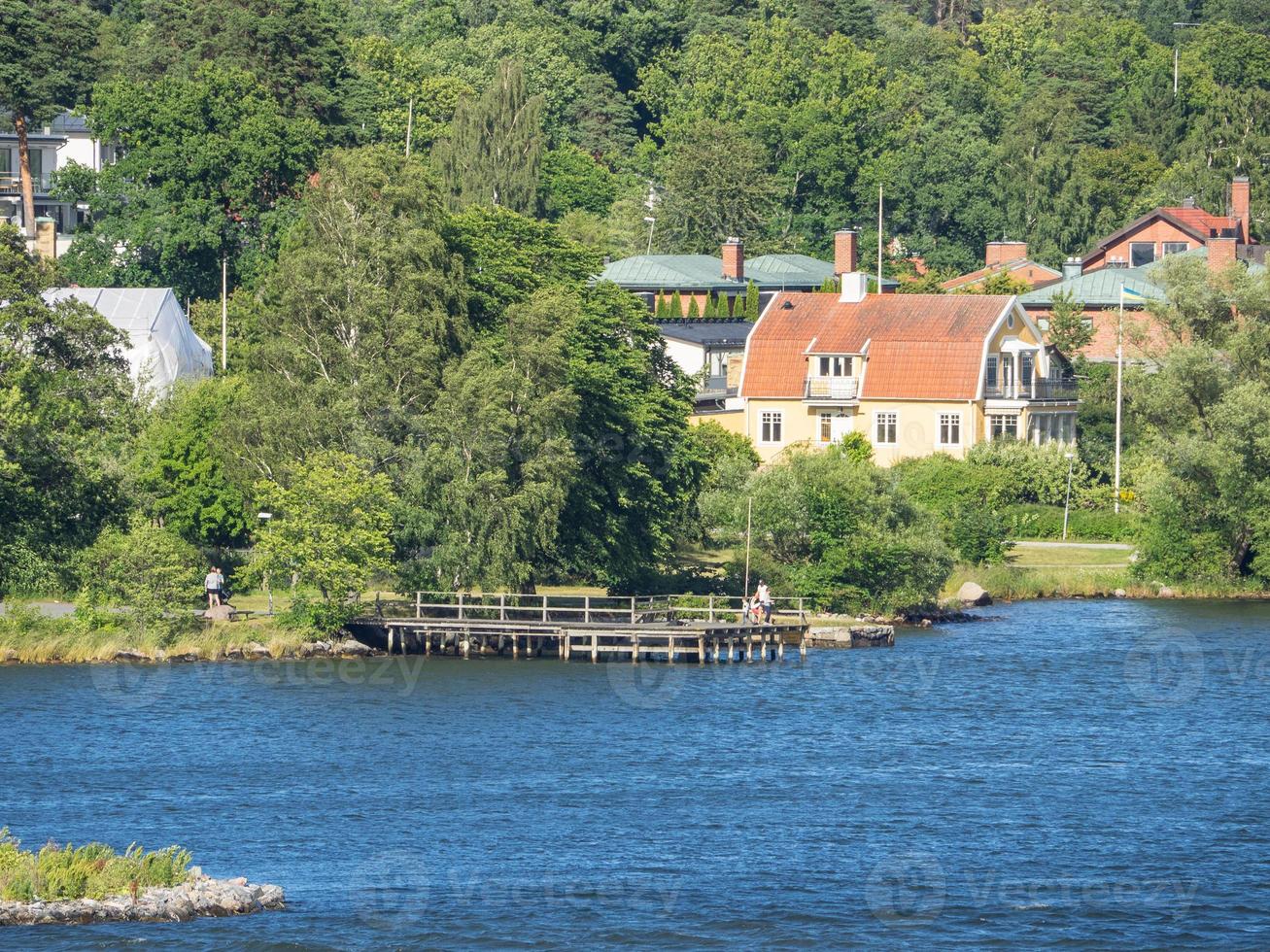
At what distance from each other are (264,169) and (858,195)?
2208 inches

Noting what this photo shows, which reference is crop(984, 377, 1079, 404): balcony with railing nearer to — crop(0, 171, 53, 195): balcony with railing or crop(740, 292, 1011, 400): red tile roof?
crop(740, 292, 1011, 400): red tile roof

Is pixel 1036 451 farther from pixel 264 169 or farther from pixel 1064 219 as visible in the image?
pixel 1064 219

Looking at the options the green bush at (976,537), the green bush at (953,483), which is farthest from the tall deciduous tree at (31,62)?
the green bush at (976,537)

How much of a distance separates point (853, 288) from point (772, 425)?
24.9 feet

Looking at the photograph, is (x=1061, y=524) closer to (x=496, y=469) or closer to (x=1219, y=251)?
(x=496, y=469)

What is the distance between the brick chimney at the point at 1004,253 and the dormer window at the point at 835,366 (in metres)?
37.6

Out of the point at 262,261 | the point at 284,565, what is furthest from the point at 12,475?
the point at 262,261

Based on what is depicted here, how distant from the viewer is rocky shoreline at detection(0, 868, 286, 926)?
116 ft

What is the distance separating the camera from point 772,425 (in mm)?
96188

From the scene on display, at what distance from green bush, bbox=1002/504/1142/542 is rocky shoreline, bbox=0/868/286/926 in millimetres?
53046

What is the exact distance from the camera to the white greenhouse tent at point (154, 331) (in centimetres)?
8700

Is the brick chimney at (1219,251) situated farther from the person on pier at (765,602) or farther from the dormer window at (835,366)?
the person on pier at (765,602)

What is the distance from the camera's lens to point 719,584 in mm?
71688

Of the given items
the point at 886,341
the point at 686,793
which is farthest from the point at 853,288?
the point at 686,793
